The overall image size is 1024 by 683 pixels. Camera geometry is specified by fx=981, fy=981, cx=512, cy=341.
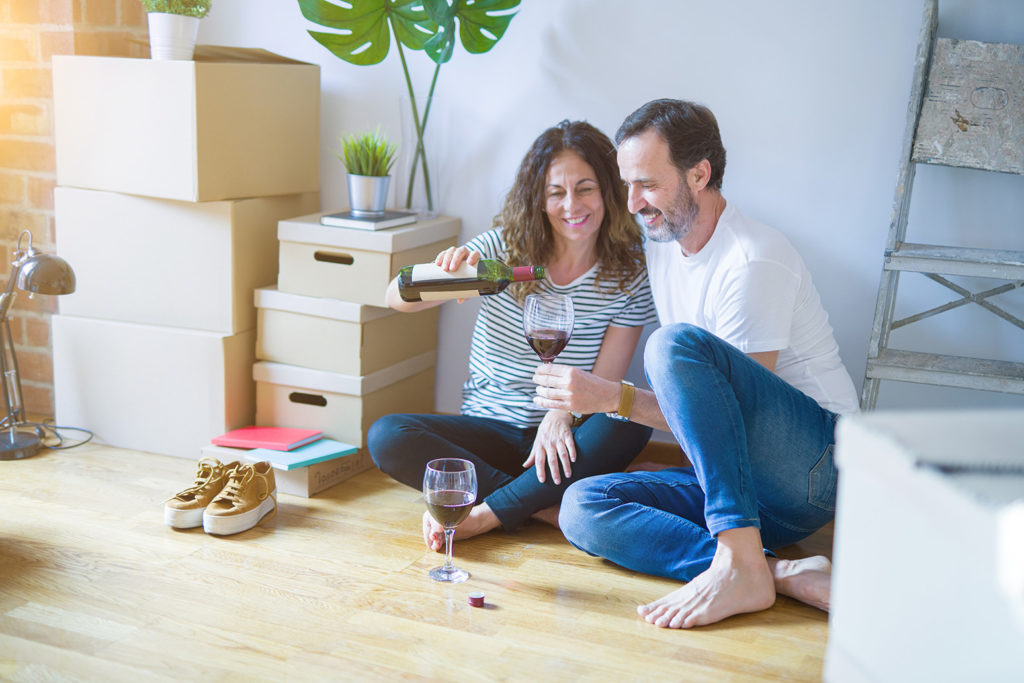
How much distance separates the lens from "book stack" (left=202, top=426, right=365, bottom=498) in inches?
91.7

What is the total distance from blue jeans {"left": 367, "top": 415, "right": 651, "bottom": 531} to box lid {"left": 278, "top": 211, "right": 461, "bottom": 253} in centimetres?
46

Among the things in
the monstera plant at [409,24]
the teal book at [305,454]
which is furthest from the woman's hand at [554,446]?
the monstera plant at [409,24]

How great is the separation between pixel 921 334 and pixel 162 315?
6.24 ft

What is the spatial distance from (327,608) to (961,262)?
1.42 meters

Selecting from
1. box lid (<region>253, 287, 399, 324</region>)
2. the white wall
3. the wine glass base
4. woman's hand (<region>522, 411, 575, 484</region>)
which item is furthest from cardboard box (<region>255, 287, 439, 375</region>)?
the wine glass base

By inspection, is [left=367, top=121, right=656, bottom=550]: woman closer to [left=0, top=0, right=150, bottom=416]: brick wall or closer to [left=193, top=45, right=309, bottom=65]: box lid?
[left=193, top=45, right=309, bottom=65]: box lid

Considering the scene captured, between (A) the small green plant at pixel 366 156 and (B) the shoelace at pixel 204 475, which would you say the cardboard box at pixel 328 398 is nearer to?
(B) the shoelace at pixel 204 475

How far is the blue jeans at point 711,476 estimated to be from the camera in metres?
1.71

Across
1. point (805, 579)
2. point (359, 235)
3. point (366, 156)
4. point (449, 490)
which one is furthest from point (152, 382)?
point (805, 579)

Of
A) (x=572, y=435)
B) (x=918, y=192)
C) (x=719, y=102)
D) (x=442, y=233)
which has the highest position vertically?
(x=719, y=102)

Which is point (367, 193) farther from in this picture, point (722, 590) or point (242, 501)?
point (722, 590)

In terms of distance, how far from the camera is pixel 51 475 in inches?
94.5

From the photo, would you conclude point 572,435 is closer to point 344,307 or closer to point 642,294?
point 642,294

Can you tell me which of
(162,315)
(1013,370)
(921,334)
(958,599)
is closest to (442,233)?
(162,315)
